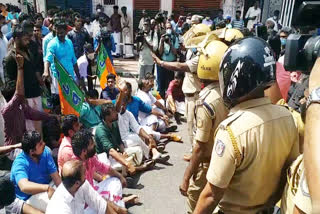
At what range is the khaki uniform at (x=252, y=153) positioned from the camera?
58.1 inches

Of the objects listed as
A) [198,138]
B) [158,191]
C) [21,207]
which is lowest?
[158,191]

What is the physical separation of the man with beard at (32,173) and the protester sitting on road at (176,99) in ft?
11.3

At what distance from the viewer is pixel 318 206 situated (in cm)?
78

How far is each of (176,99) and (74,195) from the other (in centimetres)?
389

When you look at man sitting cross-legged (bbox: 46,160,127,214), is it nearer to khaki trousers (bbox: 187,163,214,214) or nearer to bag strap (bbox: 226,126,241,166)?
khaki trousers (bbox: 187,163,214,214)

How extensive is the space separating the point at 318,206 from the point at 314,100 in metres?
0.30

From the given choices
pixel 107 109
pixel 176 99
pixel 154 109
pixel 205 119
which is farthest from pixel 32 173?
pixel 176 99

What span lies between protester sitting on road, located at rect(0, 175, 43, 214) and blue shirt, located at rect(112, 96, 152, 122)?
7.88 ft

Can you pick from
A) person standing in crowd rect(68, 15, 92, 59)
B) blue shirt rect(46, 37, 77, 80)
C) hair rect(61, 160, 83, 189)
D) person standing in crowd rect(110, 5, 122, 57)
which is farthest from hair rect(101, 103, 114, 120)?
person standing in crowd rect(110, 5, 122, 57)

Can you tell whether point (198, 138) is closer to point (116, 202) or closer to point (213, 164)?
point (213, 164)

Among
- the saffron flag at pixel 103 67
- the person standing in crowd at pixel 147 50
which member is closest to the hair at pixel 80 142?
the saffron flag at pixel 103 67

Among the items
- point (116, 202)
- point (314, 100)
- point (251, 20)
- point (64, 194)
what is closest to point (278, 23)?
point (251, 20)

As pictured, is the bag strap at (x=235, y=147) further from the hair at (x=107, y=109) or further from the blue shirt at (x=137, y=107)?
the blue shirt at (x=137, y=107)

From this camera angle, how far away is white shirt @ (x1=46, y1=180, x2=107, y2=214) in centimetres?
270
